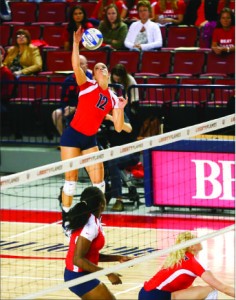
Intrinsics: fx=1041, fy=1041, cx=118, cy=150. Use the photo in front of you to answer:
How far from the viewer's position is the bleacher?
16703 mm

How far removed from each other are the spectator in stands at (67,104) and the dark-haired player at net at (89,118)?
10.5 feet

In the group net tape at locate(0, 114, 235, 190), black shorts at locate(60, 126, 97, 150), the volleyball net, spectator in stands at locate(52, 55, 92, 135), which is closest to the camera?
net tape at locate(0, 114, 235, 190)

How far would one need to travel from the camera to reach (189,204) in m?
14.9

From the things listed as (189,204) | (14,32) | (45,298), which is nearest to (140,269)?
(45,298)

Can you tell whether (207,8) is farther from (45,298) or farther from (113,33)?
(45,298)

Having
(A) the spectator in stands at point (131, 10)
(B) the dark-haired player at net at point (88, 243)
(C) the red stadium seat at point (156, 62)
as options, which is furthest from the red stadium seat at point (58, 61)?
(B) the dark-haired player at net at point (88, 243)

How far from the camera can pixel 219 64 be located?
57.2ft

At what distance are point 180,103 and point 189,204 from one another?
2.35 m

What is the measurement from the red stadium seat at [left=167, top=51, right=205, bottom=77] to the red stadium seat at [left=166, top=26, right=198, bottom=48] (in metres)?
0.76

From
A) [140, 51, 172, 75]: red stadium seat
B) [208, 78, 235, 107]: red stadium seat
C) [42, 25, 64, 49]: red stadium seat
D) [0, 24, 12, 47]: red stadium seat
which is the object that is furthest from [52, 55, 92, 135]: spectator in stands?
[0, 24, 12, 47]: red stadium seat

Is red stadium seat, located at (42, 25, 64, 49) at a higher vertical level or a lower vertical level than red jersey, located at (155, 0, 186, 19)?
lower

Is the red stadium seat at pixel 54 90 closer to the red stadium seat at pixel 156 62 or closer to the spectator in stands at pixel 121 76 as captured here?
the red stadium seat at pixel 156 62

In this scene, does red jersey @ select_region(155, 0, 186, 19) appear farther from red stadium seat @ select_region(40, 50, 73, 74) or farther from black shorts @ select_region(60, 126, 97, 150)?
black shorts @ select_region(60, 126, 97, 150)

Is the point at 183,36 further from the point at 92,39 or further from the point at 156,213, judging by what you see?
the point at 92,39
